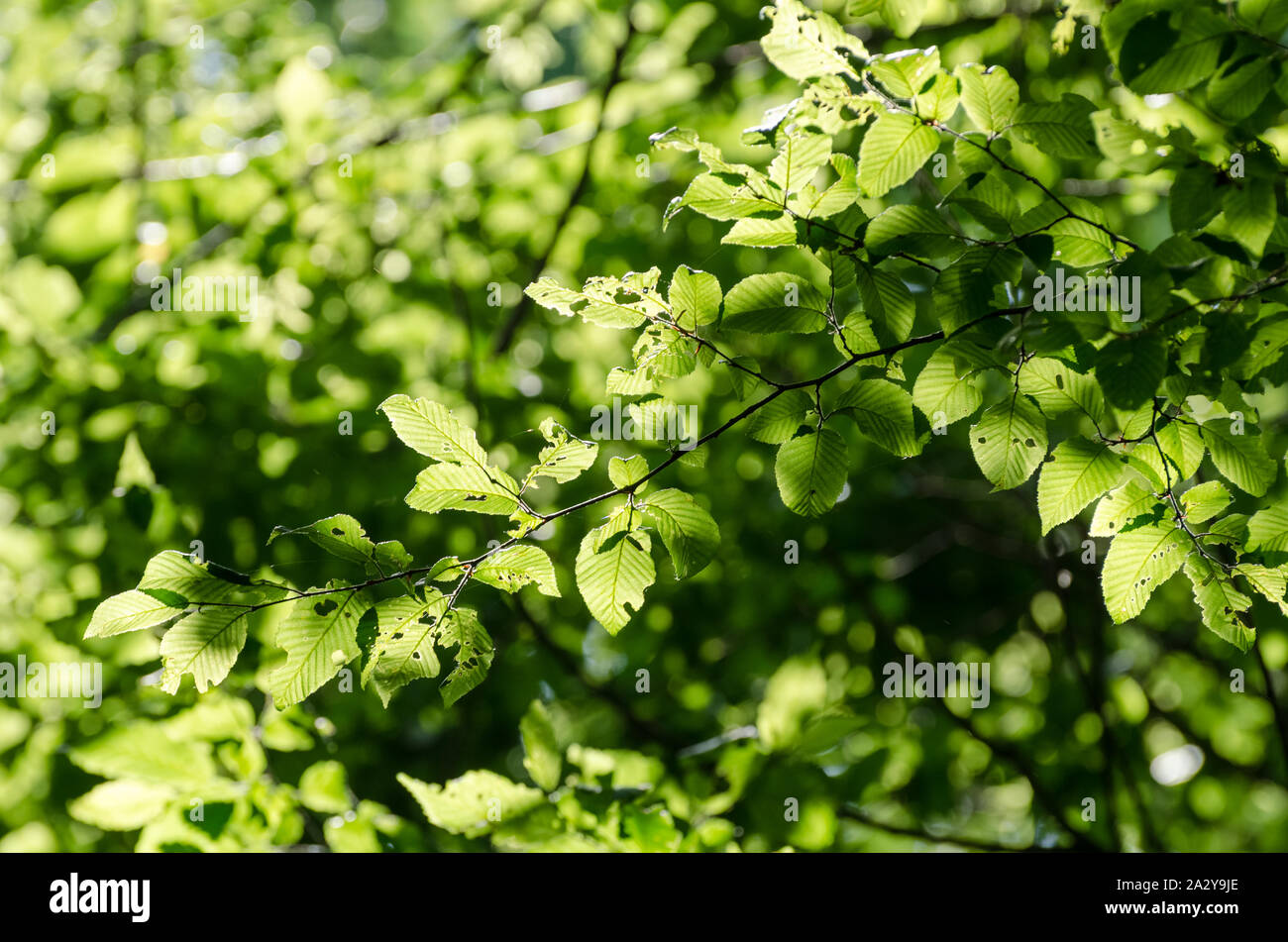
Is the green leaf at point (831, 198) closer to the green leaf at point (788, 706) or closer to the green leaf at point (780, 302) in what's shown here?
the green leaf at point (780, 302)

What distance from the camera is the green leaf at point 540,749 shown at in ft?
5.23

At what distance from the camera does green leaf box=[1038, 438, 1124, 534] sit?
41.8 inches

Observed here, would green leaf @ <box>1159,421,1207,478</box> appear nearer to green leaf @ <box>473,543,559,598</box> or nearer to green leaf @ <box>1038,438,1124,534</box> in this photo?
green leaf @ <box>1038,438,1124,534</box>

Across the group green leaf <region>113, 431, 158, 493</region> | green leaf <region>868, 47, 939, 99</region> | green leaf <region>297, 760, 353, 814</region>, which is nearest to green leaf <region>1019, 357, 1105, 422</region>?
green leaf <region>868, 47, 939, 99</region>

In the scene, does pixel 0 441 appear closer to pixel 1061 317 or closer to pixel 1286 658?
pixel 1061 317

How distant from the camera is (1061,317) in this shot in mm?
922

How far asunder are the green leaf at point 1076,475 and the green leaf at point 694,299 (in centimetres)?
46

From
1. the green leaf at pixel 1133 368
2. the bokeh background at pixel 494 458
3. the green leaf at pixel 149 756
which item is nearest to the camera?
the green leaf at pixel 1133 368

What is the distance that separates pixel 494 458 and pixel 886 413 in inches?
52.9

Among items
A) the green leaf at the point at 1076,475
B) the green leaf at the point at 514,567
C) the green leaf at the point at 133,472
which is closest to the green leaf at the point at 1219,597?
the green leaf at the point at 1076,475

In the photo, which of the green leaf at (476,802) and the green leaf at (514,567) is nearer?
the green leaf at (514,567)

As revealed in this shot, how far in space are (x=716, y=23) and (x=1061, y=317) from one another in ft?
6.92

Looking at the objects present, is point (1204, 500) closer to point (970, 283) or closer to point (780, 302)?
point (970, 283)
